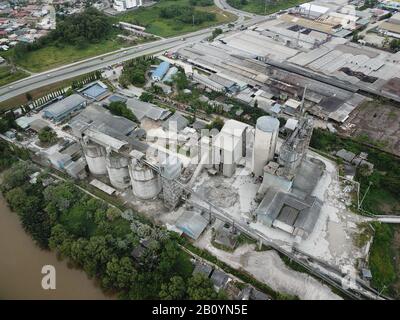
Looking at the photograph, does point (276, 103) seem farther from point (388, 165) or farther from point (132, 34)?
point (132, 34)

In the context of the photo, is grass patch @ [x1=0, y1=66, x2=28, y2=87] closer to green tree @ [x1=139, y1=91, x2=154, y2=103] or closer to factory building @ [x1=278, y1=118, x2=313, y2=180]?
green tree @ [x1=139, y1=91, x2=154, y2=103]

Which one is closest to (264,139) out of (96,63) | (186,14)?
(96,63)

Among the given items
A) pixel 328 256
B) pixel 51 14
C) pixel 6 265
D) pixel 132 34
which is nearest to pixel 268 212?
pixel 328 256

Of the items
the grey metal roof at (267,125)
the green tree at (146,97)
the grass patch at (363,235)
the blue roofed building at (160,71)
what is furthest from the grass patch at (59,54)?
the grass patch at (363,235)

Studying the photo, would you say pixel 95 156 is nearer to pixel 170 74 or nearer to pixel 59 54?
pixel 170 74

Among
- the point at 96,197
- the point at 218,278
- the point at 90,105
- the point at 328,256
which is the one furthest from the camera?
the point at 90,105

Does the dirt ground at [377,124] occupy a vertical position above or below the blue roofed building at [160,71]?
below

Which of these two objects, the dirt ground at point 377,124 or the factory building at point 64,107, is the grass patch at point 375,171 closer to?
the dirt ground at point 377,124
